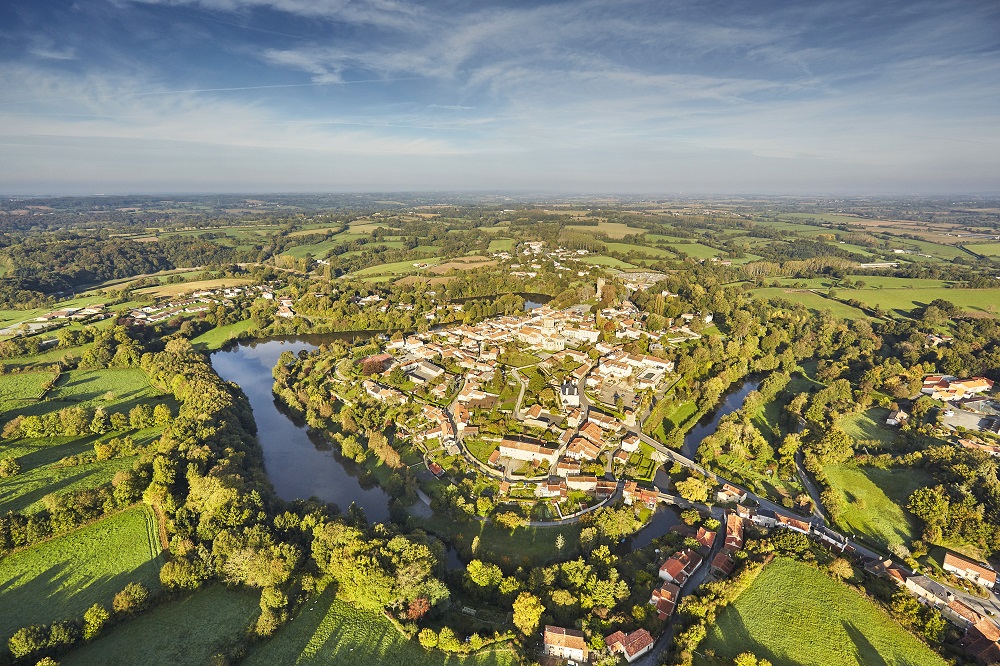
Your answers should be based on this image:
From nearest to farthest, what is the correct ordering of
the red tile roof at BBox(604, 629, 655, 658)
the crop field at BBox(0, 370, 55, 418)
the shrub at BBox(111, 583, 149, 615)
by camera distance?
the red tile roof at BBox(604, 629, 655, 658) < the shrub at BBox(111, 583, 149, 615) < the crop field at BBox(0, 370, 55, 418)

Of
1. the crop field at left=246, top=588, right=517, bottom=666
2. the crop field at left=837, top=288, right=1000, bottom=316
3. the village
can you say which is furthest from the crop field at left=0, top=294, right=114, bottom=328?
the crop field at left=837, top=288, right=1000, bottom=316

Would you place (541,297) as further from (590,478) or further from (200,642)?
(200,642)

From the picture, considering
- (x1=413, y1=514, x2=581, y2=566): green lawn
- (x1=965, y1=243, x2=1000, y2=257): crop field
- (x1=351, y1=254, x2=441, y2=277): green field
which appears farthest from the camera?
(x1=965, y1=243, x2=1000, y2=257): crop field

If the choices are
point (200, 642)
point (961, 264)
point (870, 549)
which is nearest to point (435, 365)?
point (200, 642)

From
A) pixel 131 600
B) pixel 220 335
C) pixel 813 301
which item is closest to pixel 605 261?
pixel 813 301

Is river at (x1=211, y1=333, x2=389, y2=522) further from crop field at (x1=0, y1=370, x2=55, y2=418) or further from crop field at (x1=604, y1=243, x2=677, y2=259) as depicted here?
crop field at (x1=604, y1=243, x2=677, y2=259)

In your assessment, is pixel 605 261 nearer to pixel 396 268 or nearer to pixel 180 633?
pixel 396 268
